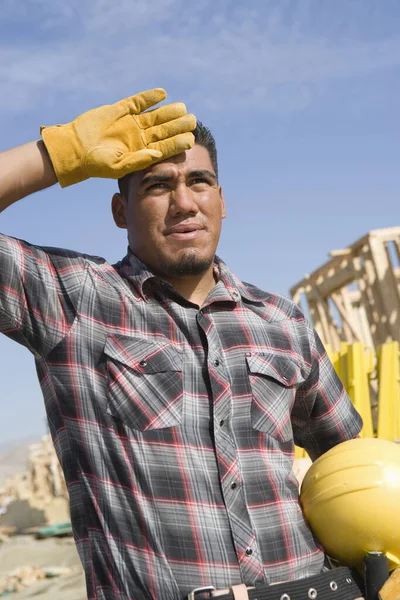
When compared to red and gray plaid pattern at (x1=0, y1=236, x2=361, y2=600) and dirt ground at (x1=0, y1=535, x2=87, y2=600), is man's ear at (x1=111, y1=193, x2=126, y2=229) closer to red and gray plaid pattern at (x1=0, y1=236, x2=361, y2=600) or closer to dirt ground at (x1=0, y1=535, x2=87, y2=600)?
red and gray plaid pattern at (x1=0, y1=236, x2=361, y2=600)

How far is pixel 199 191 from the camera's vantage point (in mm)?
3021

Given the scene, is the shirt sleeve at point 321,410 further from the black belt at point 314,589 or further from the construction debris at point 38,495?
the construction debris at point 38,495

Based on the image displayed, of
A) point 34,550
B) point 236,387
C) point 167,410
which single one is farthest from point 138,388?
point 34,550

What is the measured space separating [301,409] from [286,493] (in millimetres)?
632

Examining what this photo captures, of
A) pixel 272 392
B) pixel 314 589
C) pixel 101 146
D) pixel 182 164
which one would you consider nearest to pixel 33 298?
pixel 101 146

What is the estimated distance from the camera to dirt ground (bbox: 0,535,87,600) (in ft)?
30.1

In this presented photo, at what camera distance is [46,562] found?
11.6 meters

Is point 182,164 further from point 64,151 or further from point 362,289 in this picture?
point 362,289

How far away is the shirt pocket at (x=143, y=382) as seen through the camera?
2582 mm

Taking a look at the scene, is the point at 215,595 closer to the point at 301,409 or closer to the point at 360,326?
the point at 301,409

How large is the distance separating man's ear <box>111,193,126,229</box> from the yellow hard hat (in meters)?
1.27

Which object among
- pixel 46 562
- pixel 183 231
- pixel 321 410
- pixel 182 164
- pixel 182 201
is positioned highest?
pixel 182 164

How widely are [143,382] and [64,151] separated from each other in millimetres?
828

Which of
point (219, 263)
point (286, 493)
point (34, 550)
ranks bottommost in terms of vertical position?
point (34, 550)
